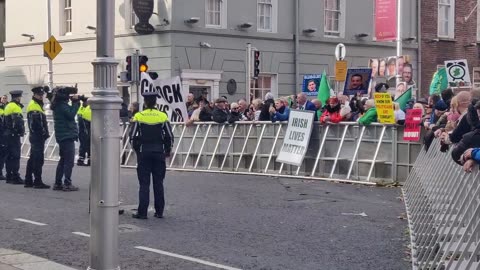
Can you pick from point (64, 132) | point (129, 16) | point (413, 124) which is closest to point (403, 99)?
point (413, 124)

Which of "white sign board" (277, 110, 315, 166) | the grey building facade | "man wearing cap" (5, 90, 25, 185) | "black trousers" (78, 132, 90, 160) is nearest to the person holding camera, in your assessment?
"man wearing cap" (5, 90, 25, 185)

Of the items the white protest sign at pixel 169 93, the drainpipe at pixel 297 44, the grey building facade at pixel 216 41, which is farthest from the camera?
the drainpipe at pixel 297 44

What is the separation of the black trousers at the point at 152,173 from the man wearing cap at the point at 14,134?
5645mm

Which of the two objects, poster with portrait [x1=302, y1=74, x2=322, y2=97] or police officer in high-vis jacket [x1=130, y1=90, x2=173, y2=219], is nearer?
police officer in high-vis jacket [x1=130, y1=90, x2=173, y2=219]

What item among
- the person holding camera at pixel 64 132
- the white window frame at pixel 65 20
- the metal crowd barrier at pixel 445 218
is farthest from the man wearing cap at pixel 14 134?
the white window frame at pixel 65 20

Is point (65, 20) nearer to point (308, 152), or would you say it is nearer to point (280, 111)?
point (280, 111)

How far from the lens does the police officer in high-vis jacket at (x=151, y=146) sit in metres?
12.0

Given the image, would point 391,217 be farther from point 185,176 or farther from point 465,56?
point 465,56

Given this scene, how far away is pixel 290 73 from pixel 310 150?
43.1ft

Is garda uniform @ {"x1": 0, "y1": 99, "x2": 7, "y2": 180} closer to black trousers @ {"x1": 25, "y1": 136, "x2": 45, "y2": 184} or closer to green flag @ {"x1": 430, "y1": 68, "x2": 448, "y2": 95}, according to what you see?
black trousers @ {"x1": 25, "y1": 136, "x2": 45, "y2": 184}

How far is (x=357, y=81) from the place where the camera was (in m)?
20.8

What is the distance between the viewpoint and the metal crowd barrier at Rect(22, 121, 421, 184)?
55.5ft

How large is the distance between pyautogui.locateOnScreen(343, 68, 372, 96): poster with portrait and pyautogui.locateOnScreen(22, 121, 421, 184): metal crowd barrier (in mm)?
2602

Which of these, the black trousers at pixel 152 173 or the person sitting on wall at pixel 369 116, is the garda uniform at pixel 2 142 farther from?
the person sitting on wall at pixel 369 116
